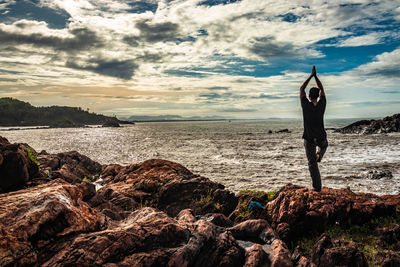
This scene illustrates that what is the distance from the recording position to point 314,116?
838 centimetres

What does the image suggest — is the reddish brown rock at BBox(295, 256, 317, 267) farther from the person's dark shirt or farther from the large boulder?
the large boulder

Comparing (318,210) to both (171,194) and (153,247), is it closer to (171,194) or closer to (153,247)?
(153,247)

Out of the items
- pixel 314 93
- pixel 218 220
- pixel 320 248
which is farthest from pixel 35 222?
pixel 314 93

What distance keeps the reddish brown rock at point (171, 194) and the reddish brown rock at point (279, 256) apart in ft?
15.8

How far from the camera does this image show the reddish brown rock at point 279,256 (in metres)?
5.29

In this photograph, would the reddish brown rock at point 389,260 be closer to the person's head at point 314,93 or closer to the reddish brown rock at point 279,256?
the reddish brown rock at point 279,256

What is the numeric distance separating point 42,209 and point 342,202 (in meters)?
8.90

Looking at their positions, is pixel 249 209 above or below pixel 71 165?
above

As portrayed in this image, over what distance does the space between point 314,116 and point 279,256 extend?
479cm

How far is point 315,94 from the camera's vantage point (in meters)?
8.45

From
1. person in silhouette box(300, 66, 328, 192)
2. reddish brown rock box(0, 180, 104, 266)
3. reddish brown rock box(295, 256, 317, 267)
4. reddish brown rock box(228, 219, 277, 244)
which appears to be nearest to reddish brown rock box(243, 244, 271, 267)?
reddish brown rock box(295, 256, 317, 267)

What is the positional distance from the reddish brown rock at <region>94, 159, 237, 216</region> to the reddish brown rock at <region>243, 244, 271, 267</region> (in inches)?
195

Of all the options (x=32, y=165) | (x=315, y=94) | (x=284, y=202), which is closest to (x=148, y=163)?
(x=32, y=165)

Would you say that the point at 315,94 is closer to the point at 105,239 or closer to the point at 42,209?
the point at 105,239
